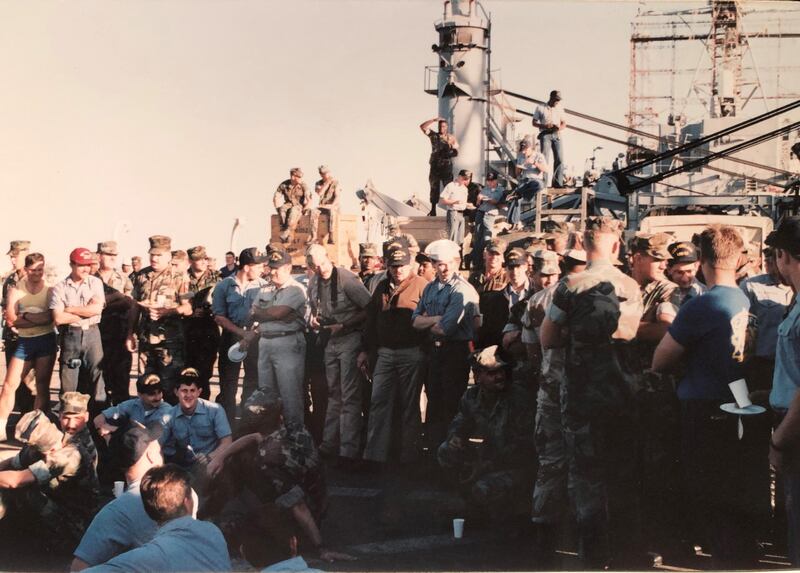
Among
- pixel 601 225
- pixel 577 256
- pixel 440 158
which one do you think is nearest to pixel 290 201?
pixel 440 158

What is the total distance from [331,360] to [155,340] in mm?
1535

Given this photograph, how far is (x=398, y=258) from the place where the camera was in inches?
286

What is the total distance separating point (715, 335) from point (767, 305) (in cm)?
Answer: 143

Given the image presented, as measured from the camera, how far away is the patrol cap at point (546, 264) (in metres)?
6.01

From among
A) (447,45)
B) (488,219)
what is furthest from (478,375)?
(488,219)

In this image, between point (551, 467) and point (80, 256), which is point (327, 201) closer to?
point (80, 256)

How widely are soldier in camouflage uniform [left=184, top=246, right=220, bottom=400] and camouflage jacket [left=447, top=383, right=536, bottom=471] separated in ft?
10.7

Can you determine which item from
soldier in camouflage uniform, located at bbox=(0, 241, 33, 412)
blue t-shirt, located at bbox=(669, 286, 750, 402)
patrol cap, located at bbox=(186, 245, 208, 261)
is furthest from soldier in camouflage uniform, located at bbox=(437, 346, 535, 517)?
soldier in camouflage uniform, located at bbox=(0, 241, 33, 412)

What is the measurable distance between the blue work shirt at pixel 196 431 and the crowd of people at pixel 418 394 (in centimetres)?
1

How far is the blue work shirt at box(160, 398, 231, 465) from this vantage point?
20.5ft

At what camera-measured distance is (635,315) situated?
195 inches

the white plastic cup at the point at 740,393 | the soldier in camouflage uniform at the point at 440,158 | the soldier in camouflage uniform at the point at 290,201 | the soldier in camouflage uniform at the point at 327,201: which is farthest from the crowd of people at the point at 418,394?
the soldier in camouflage uniform at the point at 440,158

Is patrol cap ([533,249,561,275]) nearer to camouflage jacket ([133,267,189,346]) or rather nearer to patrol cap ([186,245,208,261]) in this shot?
camouflage jacket ([133,267,189,346])

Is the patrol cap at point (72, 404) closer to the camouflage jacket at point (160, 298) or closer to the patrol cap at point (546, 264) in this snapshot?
the camouflage jacket at point (160, 298)
